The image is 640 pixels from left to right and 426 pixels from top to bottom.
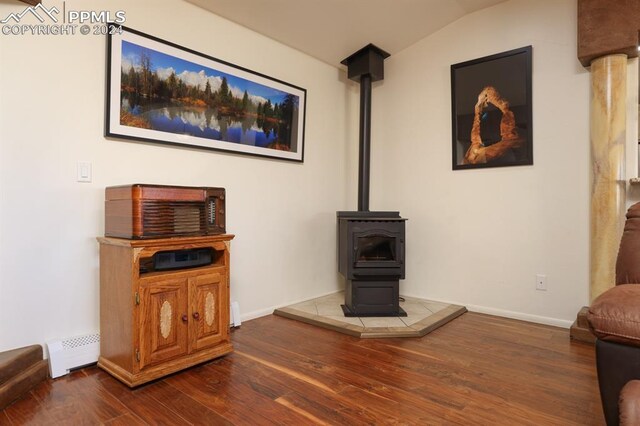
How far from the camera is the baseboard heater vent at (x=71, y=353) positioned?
203 centimetres

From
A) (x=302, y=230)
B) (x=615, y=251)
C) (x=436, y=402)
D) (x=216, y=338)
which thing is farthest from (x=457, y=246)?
(x=216, y=338)

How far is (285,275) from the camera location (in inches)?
136

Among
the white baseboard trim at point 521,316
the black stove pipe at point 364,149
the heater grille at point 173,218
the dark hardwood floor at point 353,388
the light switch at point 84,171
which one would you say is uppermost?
the black stove pipe at point 364,149

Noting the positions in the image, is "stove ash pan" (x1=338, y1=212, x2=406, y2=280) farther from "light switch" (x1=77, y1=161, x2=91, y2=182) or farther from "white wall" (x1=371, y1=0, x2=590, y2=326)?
"light switch" (x1=77, y1=161, x2=91, y2=182)

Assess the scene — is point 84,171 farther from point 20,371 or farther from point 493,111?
point 493,111

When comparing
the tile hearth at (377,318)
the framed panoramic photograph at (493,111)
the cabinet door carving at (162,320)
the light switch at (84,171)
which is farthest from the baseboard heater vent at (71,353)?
the framed panoramic photograph at (493,111)

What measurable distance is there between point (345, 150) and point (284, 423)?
9.74ft

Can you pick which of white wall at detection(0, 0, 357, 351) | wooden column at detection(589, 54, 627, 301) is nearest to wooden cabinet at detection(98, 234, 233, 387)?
white wall at detection(0, 0, 357, 351)

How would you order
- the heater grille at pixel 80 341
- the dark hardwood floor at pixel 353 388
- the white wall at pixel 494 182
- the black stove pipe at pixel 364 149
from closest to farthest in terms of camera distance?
the dark hardwood floor at pixel 353 388, the heater grille at pixel 80 341, the white wall at pixel 494 182, the black stove pipe at pixel 364 149

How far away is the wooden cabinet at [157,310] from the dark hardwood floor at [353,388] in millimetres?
88

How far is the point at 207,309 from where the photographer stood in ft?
7.41

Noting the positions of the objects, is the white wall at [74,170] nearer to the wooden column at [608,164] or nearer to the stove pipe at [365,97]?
the stove pipe at [365,97]

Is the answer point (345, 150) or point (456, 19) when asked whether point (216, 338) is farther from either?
point (456, 19)

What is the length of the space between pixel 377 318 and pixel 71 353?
6.79 ft
